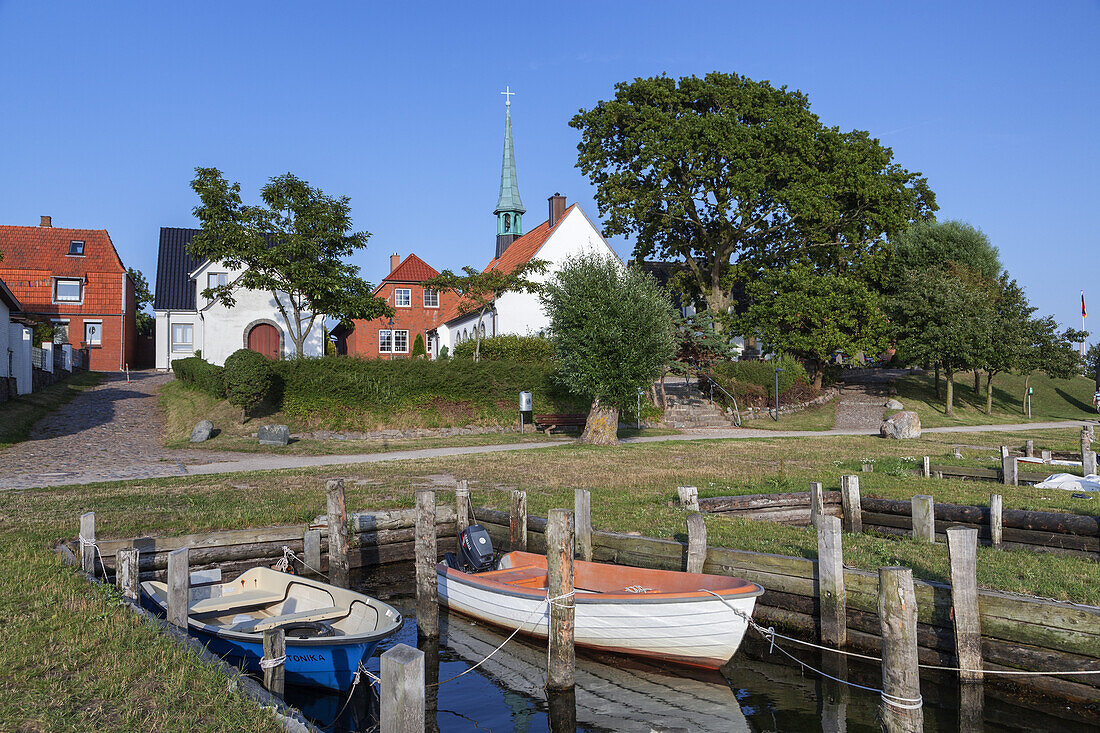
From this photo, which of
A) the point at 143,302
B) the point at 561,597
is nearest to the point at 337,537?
the point at 561,597

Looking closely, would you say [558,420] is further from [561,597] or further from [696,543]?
[561,597]

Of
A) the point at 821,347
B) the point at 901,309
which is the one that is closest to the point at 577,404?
the point at 821,347

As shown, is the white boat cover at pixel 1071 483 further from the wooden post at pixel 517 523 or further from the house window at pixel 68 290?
the house window at pixel 68 290

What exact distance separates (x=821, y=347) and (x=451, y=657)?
115ft

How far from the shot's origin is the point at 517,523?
12086 millimetres

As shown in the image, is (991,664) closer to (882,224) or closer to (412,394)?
(412,394)

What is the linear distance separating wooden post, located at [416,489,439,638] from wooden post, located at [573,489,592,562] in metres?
2.04

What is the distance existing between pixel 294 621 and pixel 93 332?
50150 millimetres

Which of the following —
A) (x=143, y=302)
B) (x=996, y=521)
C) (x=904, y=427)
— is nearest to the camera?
(x=996, y=521)

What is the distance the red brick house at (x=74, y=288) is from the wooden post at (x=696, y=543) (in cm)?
4992

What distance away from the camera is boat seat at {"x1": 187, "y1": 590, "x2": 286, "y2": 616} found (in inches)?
327

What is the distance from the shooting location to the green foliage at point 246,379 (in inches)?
987

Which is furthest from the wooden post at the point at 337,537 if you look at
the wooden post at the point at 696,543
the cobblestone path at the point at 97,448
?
the cobblestone path at the point at 97,448

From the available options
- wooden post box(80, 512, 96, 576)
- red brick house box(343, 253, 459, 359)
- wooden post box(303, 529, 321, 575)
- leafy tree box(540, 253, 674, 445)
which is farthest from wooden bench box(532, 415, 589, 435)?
red brick house box(343, 253, 459, 359)
